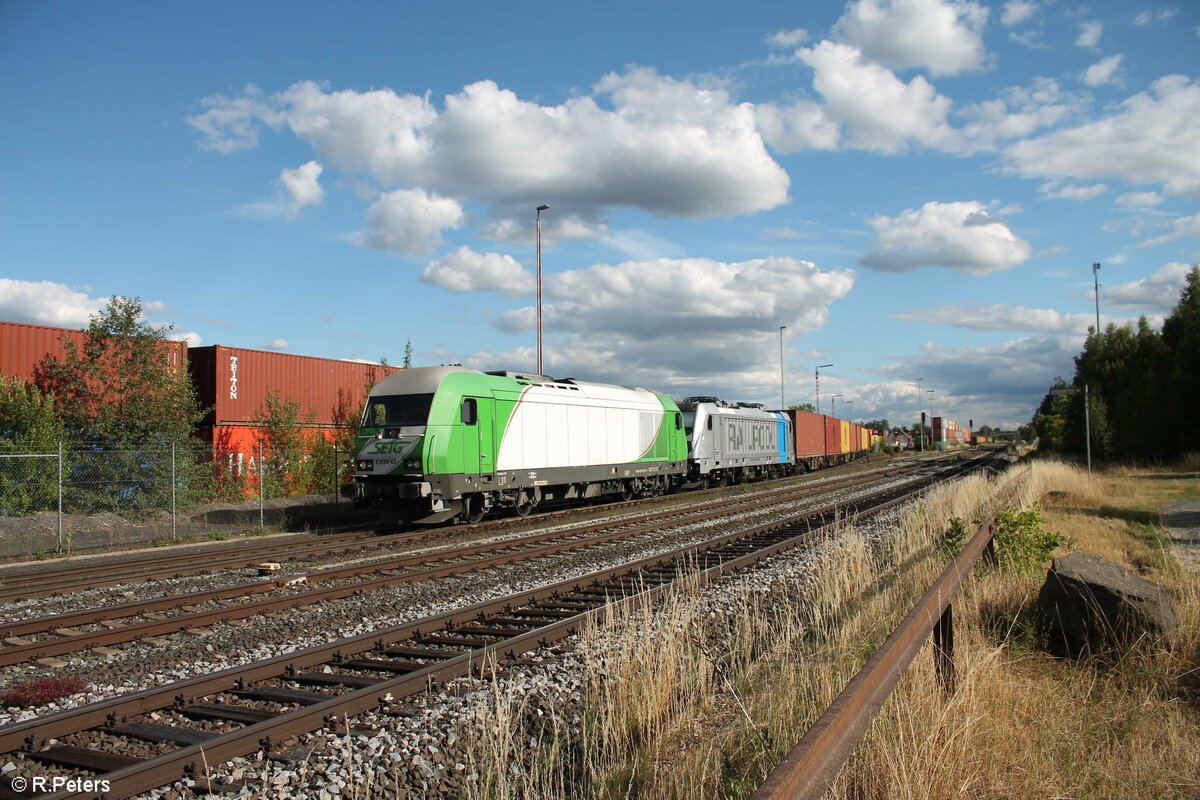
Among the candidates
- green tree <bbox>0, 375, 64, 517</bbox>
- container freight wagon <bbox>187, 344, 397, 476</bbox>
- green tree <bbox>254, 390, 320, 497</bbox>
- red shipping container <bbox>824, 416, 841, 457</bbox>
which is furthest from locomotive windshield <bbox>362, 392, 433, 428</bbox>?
red shipping container <bbox>824, 416, 841, 457</bbox>

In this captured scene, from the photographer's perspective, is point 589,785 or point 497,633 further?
point 497,633

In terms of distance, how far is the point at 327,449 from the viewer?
25516mm

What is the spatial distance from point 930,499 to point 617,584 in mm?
9921

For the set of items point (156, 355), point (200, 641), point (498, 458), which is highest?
point (156, 355)

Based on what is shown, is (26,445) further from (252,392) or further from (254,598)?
(254,598)

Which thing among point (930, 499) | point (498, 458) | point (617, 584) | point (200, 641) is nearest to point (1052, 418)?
point (930, 499)

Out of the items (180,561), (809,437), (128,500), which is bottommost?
(180,561)

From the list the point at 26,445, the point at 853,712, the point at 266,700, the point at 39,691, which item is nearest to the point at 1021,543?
the point at 853,712

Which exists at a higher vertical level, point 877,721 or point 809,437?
point 809,437

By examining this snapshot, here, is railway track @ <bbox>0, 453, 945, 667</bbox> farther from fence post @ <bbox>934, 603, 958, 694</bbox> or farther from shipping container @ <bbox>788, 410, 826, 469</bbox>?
shipping container @ <bbox>788, 410, 826, 469</bbox>

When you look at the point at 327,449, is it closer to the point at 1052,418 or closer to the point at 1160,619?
the point at 1160,619

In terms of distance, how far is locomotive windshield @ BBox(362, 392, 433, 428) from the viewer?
55.9 ft

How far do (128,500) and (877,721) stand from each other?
1946cm

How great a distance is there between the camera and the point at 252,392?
90.3 feet
